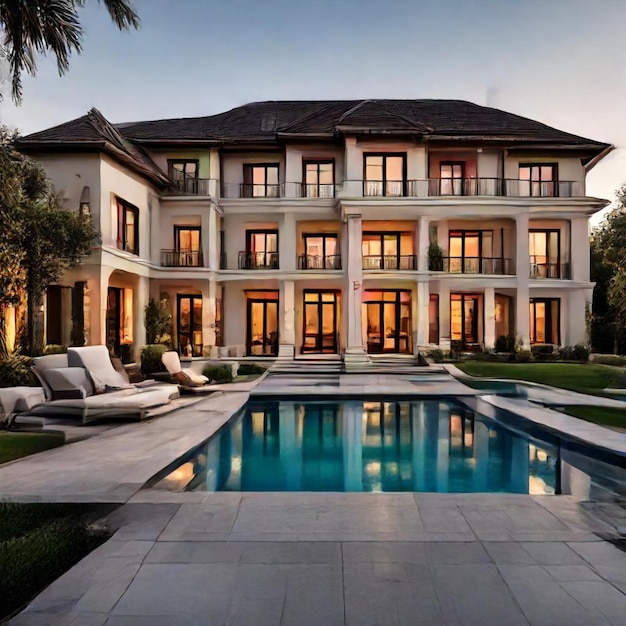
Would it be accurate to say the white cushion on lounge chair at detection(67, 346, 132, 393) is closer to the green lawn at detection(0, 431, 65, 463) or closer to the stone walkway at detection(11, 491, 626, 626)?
the green lawn at detection(0, 431, 65, 463)

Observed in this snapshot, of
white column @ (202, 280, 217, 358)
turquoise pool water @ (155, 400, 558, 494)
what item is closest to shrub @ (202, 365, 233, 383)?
turquoise pool water @ (155, 400, 558, 494)

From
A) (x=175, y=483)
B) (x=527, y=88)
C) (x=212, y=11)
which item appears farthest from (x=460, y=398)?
(x=527, y=88)

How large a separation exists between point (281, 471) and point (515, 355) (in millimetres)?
16063

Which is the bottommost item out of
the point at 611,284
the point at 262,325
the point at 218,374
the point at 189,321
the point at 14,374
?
→ the point at 218,374

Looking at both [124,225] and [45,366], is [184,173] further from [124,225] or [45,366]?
[45,366]

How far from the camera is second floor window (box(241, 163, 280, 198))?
72.9 ft

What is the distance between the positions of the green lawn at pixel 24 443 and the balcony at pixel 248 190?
16.6 metres

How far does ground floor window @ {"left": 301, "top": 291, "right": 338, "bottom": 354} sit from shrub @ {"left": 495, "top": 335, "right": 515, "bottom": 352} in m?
7.40

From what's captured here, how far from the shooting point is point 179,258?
21.6m

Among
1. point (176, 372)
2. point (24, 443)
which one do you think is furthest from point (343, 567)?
point (176, 372)

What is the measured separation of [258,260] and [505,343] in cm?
1197

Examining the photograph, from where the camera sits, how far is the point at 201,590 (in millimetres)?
3021

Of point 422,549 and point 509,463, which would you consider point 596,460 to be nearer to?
point 509,463

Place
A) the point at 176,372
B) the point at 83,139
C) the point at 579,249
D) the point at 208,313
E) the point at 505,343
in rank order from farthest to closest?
the point at 579,249 → the point at 505,343 → the point at 208,313 → the point at 83,139 → the point at 176,372
